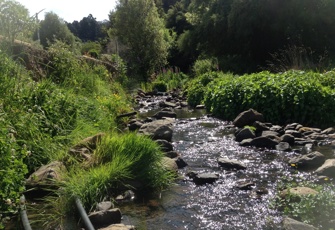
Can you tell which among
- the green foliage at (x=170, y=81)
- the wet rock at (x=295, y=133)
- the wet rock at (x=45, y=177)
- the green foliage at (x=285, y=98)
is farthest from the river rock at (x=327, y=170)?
the green foliage at (x=170, y=81)

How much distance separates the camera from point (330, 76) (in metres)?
10.6

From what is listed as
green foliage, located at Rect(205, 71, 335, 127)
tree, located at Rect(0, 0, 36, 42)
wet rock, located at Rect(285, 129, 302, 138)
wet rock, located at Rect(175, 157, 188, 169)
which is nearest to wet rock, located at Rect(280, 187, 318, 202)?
wet rock, located at Rect(175, 157, 188, 169)

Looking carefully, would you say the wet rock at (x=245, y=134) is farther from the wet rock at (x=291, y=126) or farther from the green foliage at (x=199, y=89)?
the green foliage at (x=199, y=89)

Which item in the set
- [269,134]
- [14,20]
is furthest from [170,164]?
[14,20]

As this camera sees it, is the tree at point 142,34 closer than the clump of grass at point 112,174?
No

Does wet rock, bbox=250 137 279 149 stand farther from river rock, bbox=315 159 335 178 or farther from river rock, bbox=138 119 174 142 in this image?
river rock, bbox=315 159 335 178

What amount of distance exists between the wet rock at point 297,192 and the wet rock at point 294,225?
20.6 inches

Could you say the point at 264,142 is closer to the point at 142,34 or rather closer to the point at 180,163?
the point at 180,163

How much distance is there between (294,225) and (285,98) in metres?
6.15

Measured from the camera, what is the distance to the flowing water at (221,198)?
14.4 ft

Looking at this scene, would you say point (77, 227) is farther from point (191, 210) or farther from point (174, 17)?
point (174, 17)

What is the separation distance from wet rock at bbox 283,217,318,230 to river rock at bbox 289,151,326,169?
7.79 ft

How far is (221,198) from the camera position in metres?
5.09

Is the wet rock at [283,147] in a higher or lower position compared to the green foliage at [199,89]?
lower
